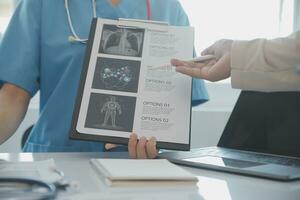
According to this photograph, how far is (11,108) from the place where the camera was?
1039mm

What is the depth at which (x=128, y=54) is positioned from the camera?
0.95 meters

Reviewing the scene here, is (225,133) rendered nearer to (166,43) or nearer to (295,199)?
(166,43)

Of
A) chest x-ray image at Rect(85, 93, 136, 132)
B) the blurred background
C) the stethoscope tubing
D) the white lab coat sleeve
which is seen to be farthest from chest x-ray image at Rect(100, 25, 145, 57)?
the blurred background

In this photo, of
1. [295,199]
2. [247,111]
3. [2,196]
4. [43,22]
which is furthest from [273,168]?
[43,22]

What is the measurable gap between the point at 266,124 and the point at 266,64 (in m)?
0.25

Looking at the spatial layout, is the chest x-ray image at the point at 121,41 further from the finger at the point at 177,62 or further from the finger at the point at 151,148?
the finger at the point at 151,148

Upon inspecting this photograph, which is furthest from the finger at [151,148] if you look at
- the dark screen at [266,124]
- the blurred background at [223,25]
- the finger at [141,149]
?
the blurred background at [223,25]

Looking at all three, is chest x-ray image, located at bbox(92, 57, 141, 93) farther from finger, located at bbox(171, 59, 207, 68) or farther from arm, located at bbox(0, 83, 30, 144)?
arm, located at bbox(0, 83, 30, 144)

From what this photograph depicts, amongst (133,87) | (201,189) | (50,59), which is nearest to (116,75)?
(133,87)

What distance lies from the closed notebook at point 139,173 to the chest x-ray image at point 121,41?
10.6 inches

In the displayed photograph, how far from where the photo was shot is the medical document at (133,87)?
899mm

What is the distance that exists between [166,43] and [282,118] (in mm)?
305

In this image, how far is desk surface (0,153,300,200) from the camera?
619mm

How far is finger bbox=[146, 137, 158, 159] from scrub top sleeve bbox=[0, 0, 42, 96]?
0.36 meters
